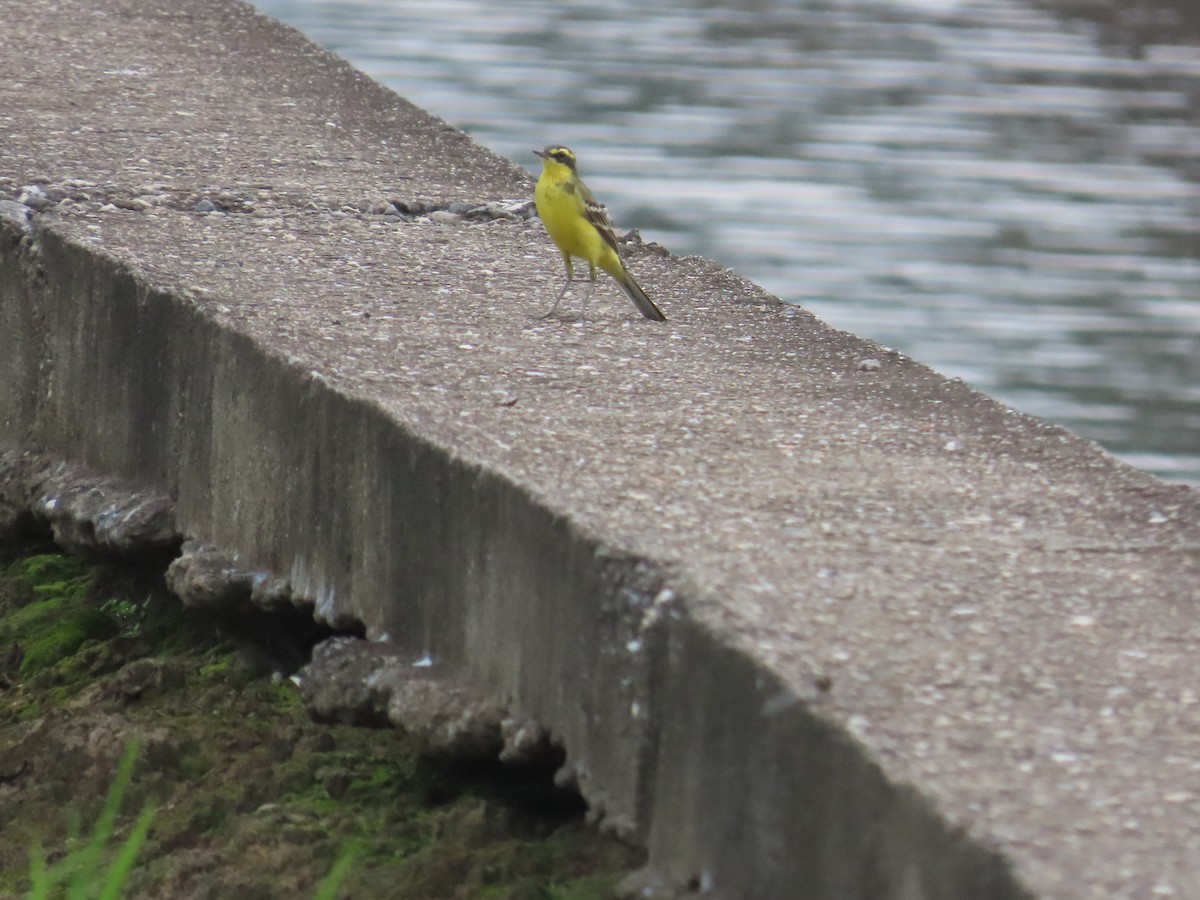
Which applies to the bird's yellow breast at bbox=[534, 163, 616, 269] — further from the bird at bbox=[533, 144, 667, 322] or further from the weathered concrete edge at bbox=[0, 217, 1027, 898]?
the weathered concrete edge at bbox=[0, 217, 1027, 898]

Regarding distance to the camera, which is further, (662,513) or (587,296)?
(587,296)

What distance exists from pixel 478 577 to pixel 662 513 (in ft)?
0.94

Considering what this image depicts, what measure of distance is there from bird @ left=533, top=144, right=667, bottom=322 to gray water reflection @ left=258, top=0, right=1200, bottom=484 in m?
3.22

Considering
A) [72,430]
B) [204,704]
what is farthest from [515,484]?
[72,430]

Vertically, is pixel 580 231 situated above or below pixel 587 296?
above

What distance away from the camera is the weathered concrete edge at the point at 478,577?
2.24 m

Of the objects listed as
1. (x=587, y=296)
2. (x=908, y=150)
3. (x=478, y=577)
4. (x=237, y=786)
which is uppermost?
(x=908, y=150)

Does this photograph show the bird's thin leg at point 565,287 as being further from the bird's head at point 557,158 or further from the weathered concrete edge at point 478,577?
the weathered concrete edge at point 478,577

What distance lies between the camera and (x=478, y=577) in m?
2.86

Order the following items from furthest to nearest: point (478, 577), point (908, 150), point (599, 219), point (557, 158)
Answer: point (908, 150), point (557, 158), point (599, 219), point (478, 577)

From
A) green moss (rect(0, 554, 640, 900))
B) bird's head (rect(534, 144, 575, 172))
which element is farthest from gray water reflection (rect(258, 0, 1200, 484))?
green moss (rect(0, 554, 640, 900))

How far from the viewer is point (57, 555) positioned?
4.01 metres

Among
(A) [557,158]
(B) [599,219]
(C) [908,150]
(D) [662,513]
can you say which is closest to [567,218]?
(B) [599,219]

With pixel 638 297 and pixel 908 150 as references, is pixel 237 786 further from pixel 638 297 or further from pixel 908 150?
pixel 908 150
